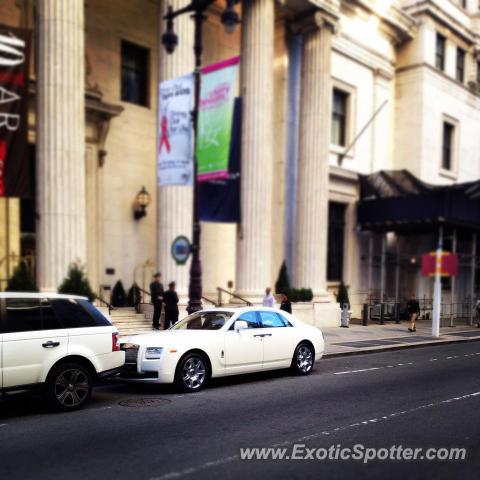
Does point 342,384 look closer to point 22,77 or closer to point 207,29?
point 22,77

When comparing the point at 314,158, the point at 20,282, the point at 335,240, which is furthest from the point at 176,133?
the point at 335,240

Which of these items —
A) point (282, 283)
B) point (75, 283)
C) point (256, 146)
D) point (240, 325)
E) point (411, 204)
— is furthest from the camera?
point (411, 204)

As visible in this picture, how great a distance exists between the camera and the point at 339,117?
2762cm

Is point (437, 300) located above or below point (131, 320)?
above

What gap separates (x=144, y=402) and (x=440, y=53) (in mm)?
29323

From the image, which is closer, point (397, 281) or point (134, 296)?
point (134, 296)

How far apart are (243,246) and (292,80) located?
346 inches

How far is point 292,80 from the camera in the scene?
2469 centimetres

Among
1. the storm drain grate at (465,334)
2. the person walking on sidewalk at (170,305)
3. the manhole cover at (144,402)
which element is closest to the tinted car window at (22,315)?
the manhole cover at (144,402)

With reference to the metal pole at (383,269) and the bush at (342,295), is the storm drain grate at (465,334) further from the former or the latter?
the metal pole at (383,269)

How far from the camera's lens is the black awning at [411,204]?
24.7 m

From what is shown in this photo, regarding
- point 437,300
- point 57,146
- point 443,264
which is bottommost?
point 437,300

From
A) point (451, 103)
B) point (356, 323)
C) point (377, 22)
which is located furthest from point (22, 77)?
point (451, 103)

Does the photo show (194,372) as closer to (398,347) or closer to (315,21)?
(398,347)
